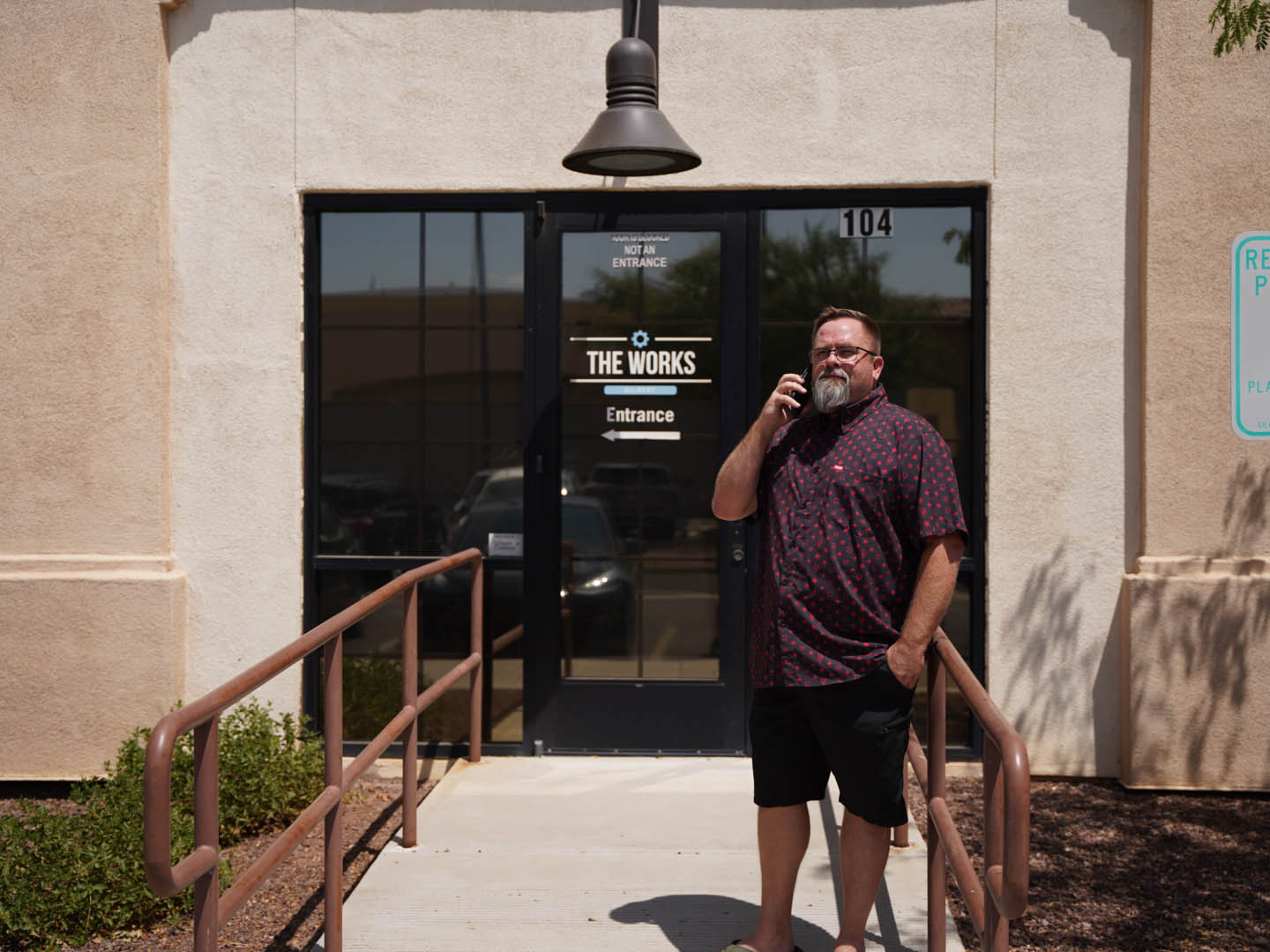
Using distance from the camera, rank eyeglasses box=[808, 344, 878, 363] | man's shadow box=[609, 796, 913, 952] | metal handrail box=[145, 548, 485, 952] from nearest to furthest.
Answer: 1. metal handrail box=[145, 548, 485, 952]
2. eyeglasses box=[808, 344, 878, 363]
3. man's shadow box=[609, 796, 913, 952]

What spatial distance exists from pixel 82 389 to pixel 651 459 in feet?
9.06

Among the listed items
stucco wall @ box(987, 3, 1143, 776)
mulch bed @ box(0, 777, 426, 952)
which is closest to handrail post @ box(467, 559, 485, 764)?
mulch bed @ box(0, 777, 426, 952)

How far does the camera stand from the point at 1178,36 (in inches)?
243

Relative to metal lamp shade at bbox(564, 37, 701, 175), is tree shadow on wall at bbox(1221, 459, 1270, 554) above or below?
below

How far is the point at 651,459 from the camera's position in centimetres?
659

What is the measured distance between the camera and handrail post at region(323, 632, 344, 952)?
4086 millimetres

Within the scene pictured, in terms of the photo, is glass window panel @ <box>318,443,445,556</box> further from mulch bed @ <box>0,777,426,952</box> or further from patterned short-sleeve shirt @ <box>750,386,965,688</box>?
patterned short-sleeve shirt @ <box>750,386,965,688</box>

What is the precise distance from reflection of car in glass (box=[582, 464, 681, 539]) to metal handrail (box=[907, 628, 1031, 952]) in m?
2.66

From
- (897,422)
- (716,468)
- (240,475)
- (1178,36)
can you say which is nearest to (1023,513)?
(716,468)

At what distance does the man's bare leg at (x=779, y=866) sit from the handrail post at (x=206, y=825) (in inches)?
61.6

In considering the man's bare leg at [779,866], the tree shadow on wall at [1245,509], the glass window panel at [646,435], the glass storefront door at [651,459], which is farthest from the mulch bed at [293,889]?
the tree shadow on wall at [1245,509]

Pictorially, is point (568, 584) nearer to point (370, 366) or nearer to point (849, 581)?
point (370, 366)

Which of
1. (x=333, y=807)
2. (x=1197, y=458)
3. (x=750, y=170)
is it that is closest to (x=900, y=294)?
(x=750, y=170)

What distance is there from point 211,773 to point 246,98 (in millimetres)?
4414
